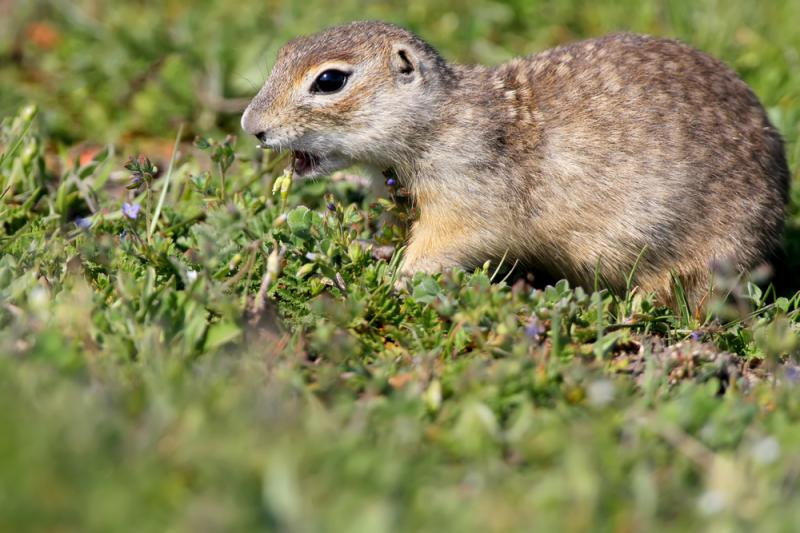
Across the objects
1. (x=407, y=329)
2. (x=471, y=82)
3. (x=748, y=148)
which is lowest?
(x=407, y=329)

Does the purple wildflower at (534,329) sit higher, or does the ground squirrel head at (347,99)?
the ground squirrel head at (347,99)

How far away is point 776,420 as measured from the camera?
3.46 metres

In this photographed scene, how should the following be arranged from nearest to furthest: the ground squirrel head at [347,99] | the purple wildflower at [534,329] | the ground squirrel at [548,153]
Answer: the purple wildflower at [534,329] → the ground squirrel head at [347,99] → the ground squirrel at [548,153]

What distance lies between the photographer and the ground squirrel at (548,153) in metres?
5.08

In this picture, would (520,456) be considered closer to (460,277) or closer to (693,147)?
(460,277)

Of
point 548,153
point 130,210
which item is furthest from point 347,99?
point 130,210

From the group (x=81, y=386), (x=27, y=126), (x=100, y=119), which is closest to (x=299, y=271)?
(x=81, y=386)

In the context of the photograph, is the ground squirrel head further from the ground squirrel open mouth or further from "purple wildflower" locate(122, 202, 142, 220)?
"purple wildflower" locate(122, 202, 142, 220)

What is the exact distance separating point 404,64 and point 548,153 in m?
0.86

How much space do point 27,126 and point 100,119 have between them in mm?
1726

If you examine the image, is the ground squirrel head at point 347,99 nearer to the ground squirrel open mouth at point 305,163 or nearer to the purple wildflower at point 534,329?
the ground squirrel open mouth at point 305,163

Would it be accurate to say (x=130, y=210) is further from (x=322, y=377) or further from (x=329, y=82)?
(x=322, y=377)

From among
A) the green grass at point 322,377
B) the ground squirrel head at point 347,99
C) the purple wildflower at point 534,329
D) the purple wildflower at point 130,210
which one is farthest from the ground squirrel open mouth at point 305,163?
the purple wildflower at point 534,329

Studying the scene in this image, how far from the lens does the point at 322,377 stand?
366 cm
